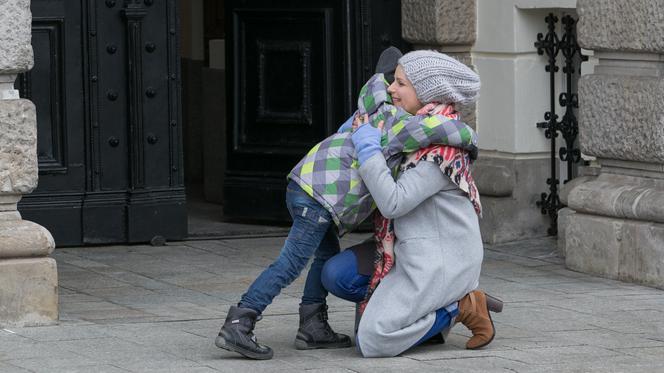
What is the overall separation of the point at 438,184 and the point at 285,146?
12.7 ft

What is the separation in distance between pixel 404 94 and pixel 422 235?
53cm

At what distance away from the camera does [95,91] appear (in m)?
9.08

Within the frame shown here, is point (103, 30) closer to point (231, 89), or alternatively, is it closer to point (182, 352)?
point (231, 89)

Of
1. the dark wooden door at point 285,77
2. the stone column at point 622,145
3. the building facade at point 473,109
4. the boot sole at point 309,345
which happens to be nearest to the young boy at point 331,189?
the boot sole at point 309,345

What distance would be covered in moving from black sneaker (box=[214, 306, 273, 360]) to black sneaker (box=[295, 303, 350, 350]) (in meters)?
0.29

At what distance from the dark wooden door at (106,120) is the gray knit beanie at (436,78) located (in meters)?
3.13

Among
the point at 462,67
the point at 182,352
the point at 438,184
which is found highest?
the point at 462,67

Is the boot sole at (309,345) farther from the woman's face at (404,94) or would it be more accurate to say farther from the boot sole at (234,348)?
the woman's face at (404,94)

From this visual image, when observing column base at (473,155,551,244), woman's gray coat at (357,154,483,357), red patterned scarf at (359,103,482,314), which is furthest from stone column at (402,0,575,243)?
woman's gray coat at (357,154,483,357)

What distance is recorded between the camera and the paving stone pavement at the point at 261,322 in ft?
19.9

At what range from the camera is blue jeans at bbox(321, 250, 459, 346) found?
6.24m

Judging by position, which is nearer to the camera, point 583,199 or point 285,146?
point 583,199

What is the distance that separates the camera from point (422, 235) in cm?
617

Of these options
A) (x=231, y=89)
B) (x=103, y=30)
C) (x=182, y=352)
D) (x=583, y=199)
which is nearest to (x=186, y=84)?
(x=231, y=89)
